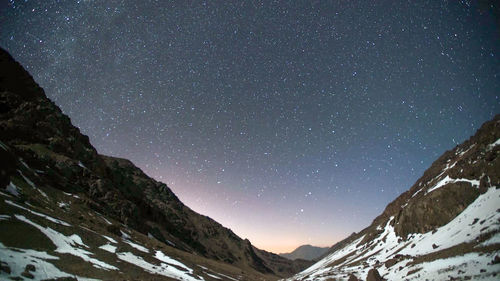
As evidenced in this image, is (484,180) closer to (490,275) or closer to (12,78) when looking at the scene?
(490,275)

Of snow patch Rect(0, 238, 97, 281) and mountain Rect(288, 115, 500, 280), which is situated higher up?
mountain Rect(288, 115, 500, 280)

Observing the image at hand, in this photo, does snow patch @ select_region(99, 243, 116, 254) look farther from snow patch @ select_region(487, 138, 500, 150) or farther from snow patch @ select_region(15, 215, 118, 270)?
snow patch @ select_region(487, 138, 500, 150)

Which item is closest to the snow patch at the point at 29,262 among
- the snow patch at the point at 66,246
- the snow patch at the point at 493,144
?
the snow patch at the point at 66,246

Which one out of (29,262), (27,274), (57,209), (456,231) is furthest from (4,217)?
(456,231)

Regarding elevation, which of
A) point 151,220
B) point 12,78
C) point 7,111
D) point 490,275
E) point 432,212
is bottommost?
point 151,220

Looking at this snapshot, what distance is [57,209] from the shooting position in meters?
56.9

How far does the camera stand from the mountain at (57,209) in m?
31.8

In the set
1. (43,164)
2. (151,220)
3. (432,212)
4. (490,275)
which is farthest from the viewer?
(151,220)

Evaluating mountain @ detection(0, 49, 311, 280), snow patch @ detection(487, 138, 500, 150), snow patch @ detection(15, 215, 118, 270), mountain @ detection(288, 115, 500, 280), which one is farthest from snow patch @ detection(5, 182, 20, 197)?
snow patch @ detection(487, 138, 500, 150)

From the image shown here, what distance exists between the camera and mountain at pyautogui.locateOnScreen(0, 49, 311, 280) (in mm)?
31825

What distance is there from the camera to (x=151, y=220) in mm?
151375

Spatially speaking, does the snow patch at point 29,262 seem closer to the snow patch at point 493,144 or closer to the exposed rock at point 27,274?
the exposed rock at point 27,274

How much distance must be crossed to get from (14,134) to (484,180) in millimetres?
121613

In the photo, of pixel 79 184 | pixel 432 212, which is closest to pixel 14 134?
pixel 79 184
